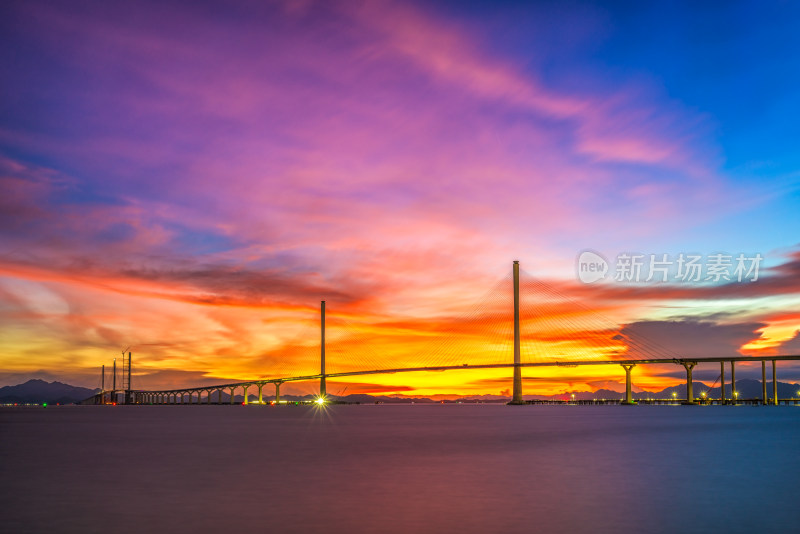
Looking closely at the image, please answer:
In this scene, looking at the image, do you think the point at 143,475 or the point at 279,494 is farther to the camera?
the point at 143,475

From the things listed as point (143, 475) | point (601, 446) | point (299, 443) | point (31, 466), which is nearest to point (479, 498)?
point (143, 475)

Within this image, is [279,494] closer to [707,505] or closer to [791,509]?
[707,505]

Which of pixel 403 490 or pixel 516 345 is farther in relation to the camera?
pixel 516 345

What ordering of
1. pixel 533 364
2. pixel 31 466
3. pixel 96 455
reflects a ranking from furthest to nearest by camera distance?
1. pixel 533 364
2. pixel 96 455
3. pixel 31 466

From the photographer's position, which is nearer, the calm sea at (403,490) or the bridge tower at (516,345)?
the calm sea at (403,490)

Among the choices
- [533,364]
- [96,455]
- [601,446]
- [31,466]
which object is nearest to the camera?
[31,466]

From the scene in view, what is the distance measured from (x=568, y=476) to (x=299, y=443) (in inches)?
1140

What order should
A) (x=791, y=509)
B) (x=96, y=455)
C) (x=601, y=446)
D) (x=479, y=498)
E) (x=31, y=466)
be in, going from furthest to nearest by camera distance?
(x=601, y=446)
(x=96, y=455)
(x=31, y=466)
(x=479, y=498)
(x=791, y=509)

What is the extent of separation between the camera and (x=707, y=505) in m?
24.1

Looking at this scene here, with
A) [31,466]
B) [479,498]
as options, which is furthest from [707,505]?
[31,466]

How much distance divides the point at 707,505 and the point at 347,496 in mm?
11641

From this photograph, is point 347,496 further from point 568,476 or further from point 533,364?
point 533,364

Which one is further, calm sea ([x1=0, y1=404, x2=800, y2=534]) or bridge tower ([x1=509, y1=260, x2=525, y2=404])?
bridge tower ([x1=509, y1=260, x2=525, y2=404])

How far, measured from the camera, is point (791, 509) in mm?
23391
